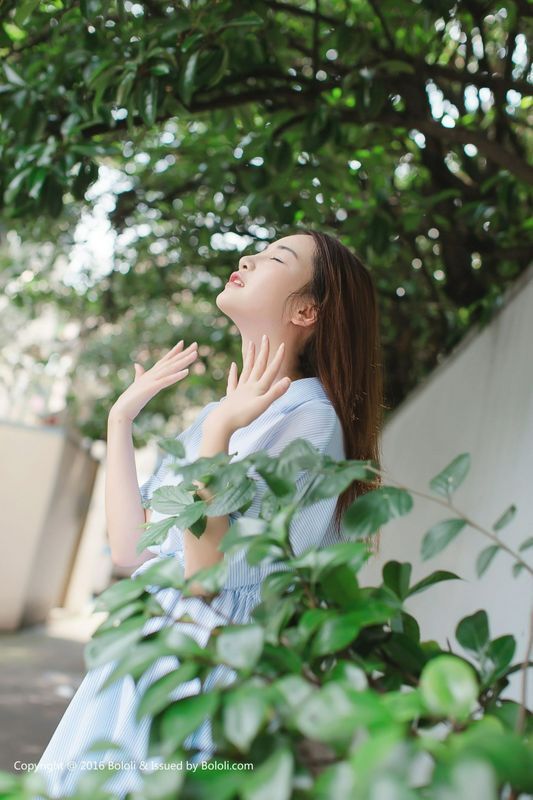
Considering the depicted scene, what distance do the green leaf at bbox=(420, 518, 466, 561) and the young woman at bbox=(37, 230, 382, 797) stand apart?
0.31 m

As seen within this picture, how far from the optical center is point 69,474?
936 cm

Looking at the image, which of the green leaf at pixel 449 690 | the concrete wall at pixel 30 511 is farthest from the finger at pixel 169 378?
the concrete wall at pixel 30 511

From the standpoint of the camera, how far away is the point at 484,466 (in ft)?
8.53

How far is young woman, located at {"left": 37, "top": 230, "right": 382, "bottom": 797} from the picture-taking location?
1.17 meters

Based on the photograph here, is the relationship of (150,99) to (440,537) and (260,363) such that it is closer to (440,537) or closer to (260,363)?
(260,363)

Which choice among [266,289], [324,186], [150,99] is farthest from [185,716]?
[324,186]

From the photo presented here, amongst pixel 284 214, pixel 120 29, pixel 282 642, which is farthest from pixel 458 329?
pixel 282 642

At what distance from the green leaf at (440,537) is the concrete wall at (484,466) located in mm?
1042

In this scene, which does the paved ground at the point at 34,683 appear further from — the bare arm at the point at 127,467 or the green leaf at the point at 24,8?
the green leaf at the point at 24,8

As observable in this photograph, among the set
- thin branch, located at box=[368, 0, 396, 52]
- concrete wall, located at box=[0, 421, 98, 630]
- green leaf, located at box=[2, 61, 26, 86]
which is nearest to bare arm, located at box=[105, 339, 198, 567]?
green leaf, located at box=[2, 61, 26, 86]

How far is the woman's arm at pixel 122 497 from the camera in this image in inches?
56.8

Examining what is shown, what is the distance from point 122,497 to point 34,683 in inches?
181

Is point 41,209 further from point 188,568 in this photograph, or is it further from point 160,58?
point 188,568

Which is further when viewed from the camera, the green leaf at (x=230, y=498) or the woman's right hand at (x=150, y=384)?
the woman's right hand at (x=150, y=384)
